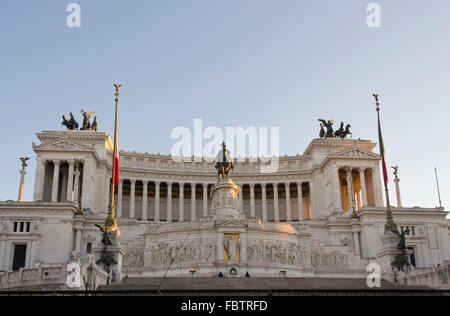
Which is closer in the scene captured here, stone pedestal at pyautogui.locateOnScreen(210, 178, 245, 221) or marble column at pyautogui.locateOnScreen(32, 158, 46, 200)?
stone pedestal at pyautogui.locateOnScreen(210, 178, 245, 221)

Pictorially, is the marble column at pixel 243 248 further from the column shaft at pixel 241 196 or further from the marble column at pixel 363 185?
the column shaft at pixel 241 196

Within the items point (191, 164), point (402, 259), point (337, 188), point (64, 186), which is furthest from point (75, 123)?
point (402, 259)

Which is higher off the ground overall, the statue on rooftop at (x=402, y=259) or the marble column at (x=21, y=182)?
the marble column at (x=21, y=182)

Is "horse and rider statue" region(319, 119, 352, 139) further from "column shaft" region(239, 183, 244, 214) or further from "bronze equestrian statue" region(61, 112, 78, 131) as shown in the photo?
"bronze equestrian statue" region(61, 112, 78, 131)

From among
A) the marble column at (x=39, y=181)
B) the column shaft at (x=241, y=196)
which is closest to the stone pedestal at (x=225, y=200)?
the marble column at (x=39, y=181)

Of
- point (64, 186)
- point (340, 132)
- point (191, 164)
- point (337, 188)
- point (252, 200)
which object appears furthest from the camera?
point (340, 132)

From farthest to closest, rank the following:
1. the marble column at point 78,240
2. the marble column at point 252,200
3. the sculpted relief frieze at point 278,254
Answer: the marble column at point 252,200, the marble column at point 78,240, the sculpted relief frieze at point 278,254

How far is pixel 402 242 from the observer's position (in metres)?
35.9

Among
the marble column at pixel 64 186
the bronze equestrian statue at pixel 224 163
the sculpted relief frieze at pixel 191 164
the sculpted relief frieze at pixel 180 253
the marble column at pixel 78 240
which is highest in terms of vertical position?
the sculpted relief frieze at pixel 191 164

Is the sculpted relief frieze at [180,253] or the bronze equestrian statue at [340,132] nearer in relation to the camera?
the sculpted relief frieze at [180,253]

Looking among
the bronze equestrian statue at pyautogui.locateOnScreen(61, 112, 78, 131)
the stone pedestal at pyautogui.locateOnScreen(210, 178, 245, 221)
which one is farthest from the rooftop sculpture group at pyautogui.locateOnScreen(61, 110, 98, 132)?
the stone pedestal at pyautogui.locateOnScreen(210, 178, 245, 221)

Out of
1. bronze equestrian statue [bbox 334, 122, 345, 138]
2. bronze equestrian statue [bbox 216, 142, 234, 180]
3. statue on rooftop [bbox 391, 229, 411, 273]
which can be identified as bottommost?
statue on rooftop [bbox 391, 229, 411, 273]

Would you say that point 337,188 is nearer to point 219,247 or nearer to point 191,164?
point 191,164
